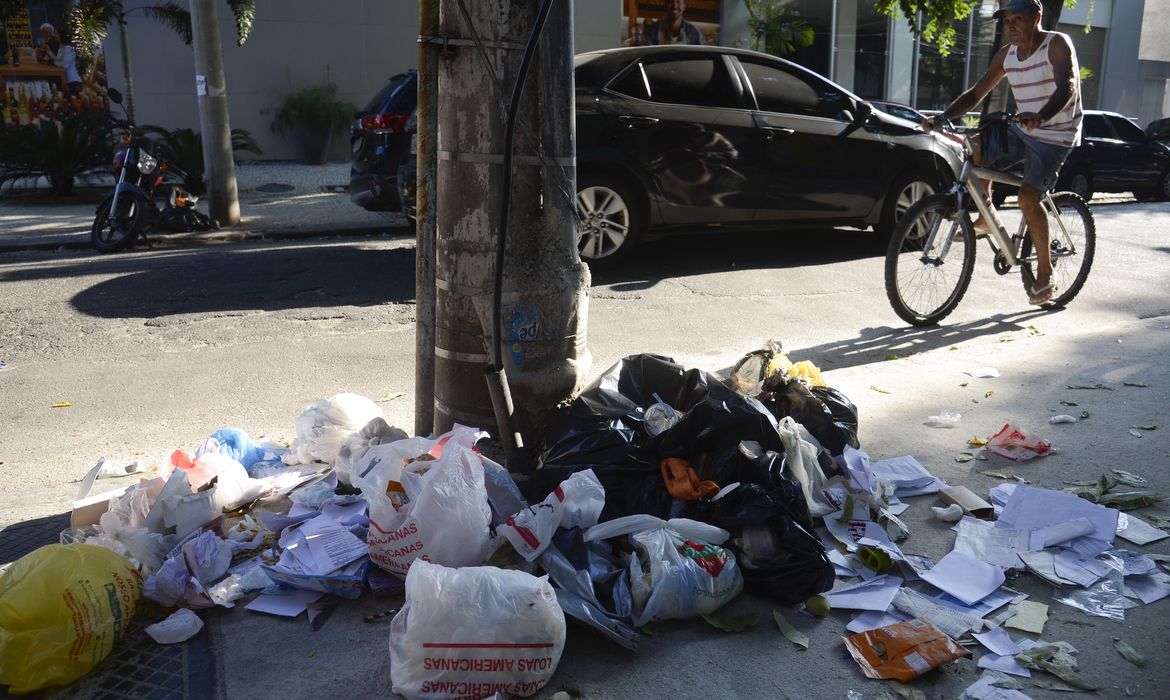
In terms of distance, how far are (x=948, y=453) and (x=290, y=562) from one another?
109 inches

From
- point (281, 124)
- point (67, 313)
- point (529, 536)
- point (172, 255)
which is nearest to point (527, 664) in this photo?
point (529, 536)

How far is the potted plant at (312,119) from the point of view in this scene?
60.4ft

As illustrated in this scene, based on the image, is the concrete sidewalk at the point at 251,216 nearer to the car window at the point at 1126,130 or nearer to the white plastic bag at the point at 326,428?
the white plastic bag at the point at 326,428

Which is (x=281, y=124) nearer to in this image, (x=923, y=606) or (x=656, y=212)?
(x=656, y=212)

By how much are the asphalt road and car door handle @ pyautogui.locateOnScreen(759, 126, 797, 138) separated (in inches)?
45.1

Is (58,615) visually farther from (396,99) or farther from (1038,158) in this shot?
(396,99)

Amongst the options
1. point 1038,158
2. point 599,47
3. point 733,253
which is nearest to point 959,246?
point 1038,158

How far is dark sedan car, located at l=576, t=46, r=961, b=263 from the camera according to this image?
781 cm

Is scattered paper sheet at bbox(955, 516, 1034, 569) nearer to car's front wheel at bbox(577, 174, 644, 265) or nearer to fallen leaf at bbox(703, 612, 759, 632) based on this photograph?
fallen leaf at bbox(703, 612, 759, 632)

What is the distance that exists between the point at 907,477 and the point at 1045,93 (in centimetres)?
360

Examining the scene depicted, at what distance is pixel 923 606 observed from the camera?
2.95 m

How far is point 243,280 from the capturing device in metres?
7.79

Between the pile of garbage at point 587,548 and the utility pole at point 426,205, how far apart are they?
235 mm

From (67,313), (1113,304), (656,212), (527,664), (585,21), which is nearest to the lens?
(527,664)
